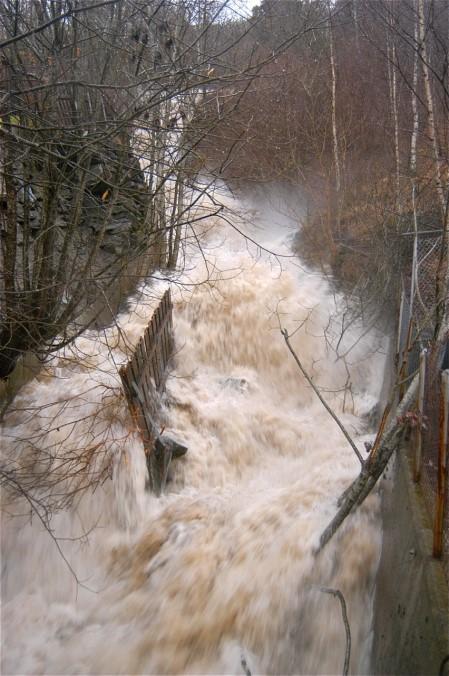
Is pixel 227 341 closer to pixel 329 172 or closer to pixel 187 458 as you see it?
pixel 187 458

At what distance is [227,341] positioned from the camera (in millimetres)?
8695

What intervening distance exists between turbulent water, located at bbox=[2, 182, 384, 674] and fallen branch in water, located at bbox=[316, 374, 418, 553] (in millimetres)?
147

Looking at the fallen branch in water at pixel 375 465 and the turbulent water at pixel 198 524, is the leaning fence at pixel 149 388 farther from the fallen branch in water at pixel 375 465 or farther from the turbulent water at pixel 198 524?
the fallen branch in water at pixel 375 465

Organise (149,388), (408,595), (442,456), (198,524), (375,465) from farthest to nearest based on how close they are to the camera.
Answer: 1. (149,388)
2. (198,524)
3. (375,465)
4. (408,595)
5. (442,456)

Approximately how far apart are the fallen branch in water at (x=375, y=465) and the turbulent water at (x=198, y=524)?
0.15 metres

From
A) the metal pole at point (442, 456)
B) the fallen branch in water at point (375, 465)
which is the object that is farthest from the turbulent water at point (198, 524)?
the metal pole at point (442, 456)

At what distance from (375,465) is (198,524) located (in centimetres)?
208

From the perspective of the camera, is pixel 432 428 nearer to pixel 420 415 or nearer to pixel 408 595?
pixel 420 415

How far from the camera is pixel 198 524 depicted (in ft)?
17.0

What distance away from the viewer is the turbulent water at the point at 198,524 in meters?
3.92

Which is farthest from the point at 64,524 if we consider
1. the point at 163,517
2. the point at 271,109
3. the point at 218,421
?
the point at 271,109

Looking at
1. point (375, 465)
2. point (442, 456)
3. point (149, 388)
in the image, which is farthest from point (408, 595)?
point (149, 388)

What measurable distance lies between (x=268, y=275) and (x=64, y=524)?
22.4ft

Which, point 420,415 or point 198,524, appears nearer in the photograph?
point 420,415
